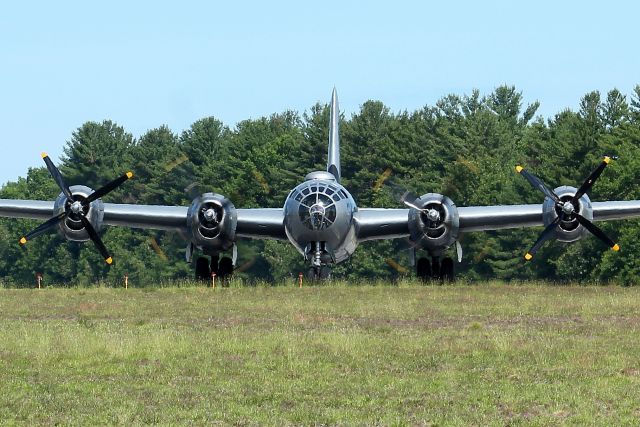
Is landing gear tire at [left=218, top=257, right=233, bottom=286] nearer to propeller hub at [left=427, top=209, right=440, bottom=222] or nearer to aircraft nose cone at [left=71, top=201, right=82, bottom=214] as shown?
aircraft nose cone at [left=71, top=201, right=82, bottom=214]

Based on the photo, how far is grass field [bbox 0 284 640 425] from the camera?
19.0m

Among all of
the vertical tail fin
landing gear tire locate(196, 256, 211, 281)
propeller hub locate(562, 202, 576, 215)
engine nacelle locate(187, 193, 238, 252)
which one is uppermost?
the vertical tail fin

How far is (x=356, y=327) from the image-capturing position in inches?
1273

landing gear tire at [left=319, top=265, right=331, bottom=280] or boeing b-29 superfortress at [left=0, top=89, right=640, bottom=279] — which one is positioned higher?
boeing b-29 superfortress at [left=0, top=89, right=640, bottom=279]

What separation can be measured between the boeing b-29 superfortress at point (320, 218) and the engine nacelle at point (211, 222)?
41 millimetres

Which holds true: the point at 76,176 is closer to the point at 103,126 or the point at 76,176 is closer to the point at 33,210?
the point at 103,126

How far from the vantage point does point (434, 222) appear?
48781mm

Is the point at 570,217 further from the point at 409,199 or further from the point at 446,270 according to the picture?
the point at 446,270

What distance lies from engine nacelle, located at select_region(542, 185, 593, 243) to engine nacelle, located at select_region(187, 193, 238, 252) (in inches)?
506

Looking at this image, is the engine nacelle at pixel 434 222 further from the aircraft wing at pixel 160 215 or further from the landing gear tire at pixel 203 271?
the landing gear tire at pixel 203 271

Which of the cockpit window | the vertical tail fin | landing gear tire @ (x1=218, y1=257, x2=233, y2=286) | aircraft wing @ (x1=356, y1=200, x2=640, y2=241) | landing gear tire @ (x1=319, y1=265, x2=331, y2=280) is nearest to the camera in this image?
the cockpit window

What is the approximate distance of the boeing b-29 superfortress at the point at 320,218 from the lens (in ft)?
155

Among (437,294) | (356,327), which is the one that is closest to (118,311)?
(356,327)

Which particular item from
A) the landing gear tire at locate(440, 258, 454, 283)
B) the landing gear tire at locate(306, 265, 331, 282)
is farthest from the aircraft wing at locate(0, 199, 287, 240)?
the landing gear tire at locate(440, 258, 454, 283)
